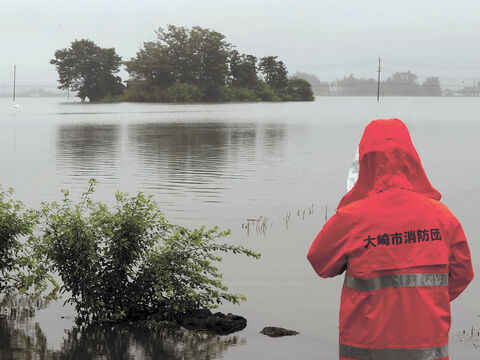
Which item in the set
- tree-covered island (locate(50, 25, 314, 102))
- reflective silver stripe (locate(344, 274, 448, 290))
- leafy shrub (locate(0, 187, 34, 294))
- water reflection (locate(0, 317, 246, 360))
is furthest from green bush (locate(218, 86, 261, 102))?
reflective silver stripe (locate(344, 274, 448, 290))

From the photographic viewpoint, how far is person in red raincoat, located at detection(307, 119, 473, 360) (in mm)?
3619

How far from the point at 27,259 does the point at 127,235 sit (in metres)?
1.15

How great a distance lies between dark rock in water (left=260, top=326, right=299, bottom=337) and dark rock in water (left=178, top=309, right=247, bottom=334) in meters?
0.28

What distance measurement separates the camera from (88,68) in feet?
577

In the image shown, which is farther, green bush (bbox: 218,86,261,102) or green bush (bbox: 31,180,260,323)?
green bush (bbox: 218,86,261,102)

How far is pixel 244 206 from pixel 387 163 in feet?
46.5

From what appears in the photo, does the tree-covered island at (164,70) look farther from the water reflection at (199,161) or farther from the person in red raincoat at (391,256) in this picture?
the person in red raincoat at (391,256)

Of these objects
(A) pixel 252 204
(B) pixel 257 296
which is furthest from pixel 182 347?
(A) pixel 252 204

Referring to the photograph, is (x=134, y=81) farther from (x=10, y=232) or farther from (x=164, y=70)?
(x=10, y=232)

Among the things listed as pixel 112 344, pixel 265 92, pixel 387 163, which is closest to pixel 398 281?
pixel 387 163

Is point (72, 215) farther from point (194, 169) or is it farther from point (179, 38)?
point (179, 38)

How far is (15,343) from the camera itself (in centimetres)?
692

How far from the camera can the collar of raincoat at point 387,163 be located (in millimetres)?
3705

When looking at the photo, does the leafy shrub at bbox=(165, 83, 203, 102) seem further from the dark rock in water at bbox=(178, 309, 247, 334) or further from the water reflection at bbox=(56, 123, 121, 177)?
the dark rock in water at bbox=(178, 309, 247, 334)
